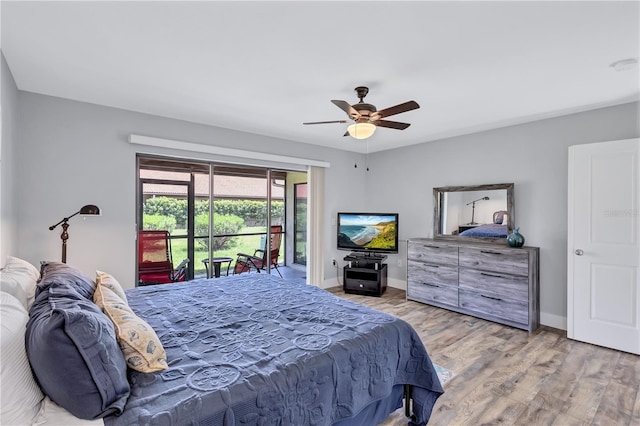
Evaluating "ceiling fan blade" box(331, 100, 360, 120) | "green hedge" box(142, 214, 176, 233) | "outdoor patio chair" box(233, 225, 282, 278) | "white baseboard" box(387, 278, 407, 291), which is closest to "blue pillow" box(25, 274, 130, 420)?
"ceiling fan blade" box(331, 100, 360, 120)

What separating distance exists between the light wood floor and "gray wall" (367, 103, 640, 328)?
0.73 metres

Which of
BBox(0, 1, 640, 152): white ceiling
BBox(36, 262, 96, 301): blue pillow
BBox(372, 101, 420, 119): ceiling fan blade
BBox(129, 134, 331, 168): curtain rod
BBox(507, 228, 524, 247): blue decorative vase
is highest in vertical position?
BBox(0, 1, 640, 152): white ceiling

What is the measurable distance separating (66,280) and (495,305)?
13.5 ft

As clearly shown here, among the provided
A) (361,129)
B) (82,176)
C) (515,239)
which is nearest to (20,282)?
(82,176)

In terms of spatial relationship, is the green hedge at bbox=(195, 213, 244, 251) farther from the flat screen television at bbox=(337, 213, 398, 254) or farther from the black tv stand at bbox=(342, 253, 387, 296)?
the black tv stand at bbox=(342, 253, 387, 296)

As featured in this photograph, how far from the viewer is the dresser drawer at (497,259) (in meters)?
3.51

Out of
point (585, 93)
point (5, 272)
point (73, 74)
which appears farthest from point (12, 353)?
point (585, 93)

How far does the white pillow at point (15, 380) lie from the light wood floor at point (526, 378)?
6.17 ft

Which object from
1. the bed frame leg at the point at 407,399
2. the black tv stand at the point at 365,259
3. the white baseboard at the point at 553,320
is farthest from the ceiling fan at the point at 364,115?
the white baseboard at the point at 553,320

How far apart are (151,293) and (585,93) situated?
14.2 ft

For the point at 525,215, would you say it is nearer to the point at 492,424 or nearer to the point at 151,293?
the point at 492,424

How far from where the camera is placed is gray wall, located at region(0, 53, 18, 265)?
→ 224cm

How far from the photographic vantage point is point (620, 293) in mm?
3020

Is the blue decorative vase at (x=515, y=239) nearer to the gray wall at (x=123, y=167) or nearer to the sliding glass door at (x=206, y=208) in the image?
the gray wall at (x=123, y=167)
